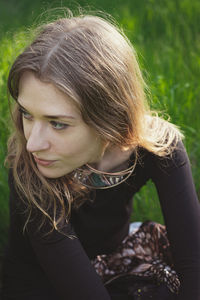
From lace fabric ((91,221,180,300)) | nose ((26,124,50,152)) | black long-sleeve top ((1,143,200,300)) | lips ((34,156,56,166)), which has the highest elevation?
nose ((26,124,50,152))

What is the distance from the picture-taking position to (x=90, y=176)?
74.7 inches

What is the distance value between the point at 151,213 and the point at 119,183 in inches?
25.9

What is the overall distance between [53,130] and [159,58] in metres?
1.93

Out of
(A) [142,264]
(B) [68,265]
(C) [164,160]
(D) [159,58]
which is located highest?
(D) [159,58]

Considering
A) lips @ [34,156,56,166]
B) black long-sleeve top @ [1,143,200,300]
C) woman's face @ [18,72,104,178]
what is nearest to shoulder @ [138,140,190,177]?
black long-sleeve top @ [1,143,200,300]

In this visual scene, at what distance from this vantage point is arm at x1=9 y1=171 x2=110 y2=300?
1.77m

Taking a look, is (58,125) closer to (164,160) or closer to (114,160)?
(114,160)

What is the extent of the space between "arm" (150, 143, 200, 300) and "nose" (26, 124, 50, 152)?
1.79 ft

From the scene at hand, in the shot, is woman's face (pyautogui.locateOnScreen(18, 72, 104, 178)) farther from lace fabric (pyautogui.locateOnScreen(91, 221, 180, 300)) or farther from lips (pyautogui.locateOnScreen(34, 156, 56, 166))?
lace fabric (pyautogui.locateOnScreen(91, 221, 180, 300))

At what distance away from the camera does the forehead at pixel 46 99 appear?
5.09 ft

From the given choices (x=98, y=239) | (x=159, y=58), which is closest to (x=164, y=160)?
(x=98, y=239)

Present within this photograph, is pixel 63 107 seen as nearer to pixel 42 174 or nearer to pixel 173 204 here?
pixel 42 174

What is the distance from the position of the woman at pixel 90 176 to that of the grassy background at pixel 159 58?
352 mm

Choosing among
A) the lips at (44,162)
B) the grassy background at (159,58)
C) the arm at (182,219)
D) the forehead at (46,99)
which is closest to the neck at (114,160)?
the arm at (182,219)
